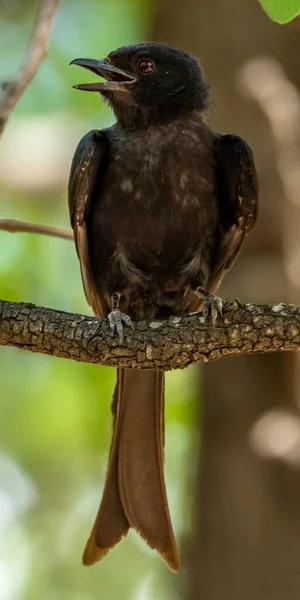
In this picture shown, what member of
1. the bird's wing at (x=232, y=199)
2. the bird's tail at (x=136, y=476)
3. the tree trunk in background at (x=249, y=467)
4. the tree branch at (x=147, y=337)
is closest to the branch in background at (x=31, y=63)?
the tree branch at (x=147, y=337)

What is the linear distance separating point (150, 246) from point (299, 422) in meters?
1.33

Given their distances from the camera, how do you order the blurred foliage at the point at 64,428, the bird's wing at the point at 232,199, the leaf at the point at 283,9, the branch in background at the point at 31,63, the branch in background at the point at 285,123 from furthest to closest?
the blurred foliage at the point at 64,428, the branch in background at the point at 285,123, the bird's wing at the point at 232,199, the branch in background at the point at 31,63, the leaf at the point at 283,9

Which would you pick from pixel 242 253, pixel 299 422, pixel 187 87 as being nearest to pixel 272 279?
pixel 242 253

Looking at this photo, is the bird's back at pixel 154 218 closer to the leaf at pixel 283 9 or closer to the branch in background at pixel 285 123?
the branch in background at pixel 285 123

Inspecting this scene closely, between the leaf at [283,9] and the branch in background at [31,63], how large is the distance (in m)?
0.98

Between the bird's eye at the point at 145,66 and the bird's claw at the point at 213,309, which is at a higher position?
the bird's eye at the point at 145,66

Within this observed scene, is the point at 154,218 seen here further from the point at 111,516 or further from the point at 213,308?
the point at 111,516

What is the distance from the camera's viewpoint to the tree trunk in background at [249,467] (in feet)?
18.1

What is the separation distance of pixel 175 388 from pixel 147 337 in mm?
4087

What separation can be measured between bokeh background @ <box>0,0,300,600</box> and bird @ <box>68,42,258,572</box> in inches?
22.5

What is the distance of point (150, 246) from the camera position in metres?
5.11

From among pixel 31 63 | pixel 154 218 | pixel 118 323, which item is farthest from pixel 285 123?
pixel 31 63

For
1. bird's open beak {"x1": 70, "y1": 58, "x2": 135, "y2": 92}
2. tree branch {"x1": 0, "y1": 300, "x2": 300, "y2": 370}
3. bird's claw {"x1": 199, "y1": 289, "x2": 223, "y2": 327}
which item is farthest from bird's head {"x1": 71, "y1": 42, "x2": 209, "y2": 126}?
tree branch {"x1": 0, "y1": 300, "x2": 300, "y2": 370}

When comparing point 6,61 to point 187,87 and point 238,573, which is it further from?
point 238,573
